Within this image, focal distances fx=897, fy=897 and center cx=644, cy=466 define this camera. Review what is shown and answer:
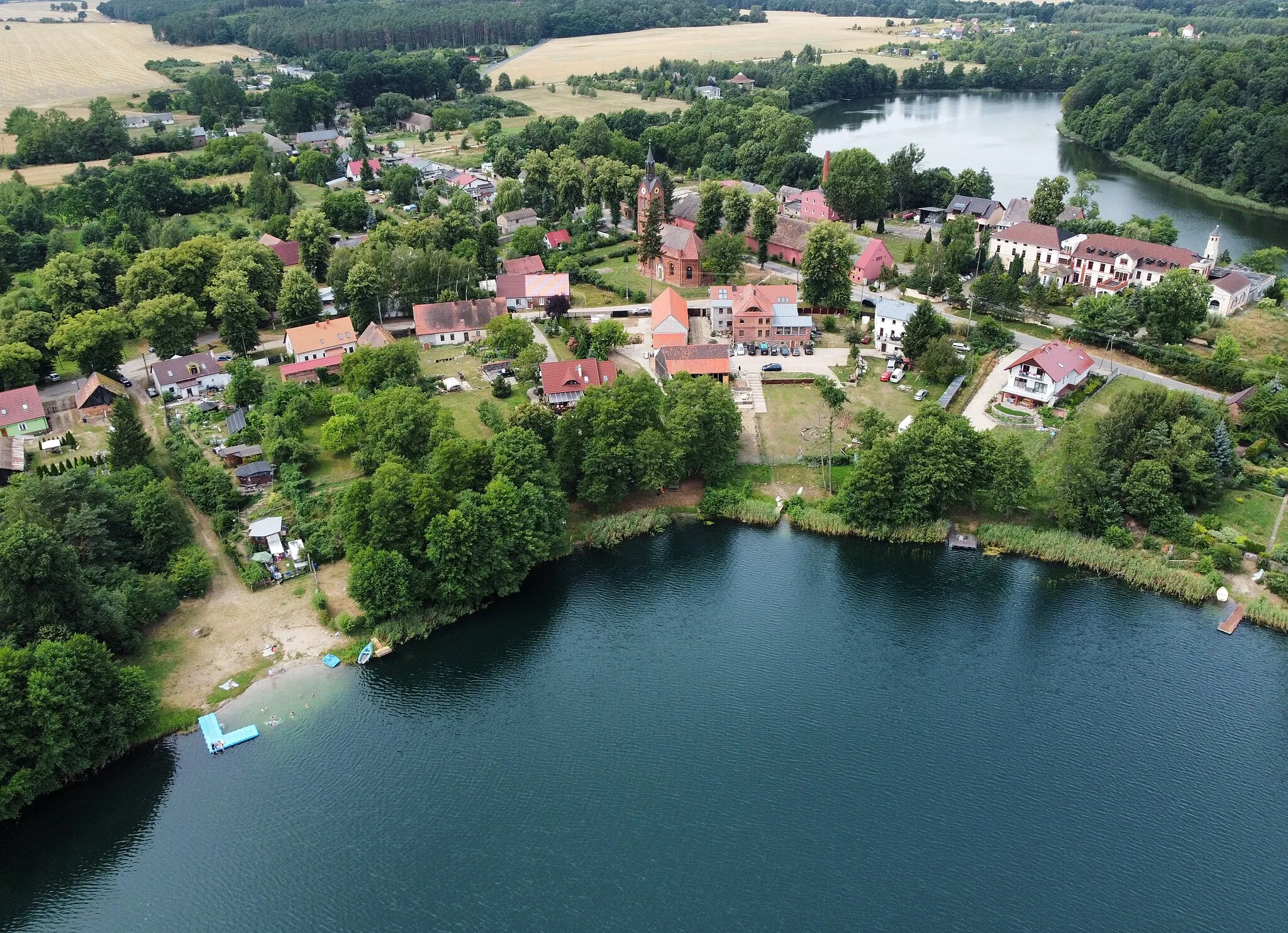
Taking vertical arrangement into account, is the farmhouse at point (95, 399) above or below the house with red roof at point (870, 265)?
→ below

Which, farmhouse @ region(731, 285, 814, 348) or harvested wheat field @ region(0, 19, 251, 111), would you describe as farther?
harvested wheat field @ region(0, 19, 251, 111)

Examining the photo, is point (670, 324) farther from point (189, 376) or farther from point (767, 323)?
point (189, 376)

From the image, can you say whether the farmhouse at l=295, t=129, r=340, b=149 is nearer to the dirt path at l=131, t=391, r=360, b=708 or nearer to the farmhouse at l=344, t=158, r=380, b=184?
the farmhouse at l=344, t=158, r=380, b=184

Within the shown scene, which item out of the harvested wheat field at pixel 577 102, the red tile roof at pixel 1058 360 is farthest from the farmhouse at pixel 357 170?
the red tile roof at pixel 1058 360

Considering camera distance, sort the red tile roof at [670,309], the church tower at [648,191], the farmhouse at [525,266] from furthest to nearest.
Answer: the church tower at [648,191] < the farmhouse at [525,266] < the red tile roof at [670,309]

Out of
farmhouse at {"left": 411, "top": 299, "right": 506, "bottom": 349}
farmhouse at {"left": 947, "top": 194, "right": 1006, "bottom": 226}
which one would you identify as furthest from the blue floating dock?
farmhouse at {"left": 947, "top": 194, "right": 1006, "bottom": 226}

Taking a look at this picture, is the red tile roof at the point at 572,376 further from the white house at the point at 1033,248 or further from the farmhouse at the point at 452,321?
the white house at the point at 1033,248
